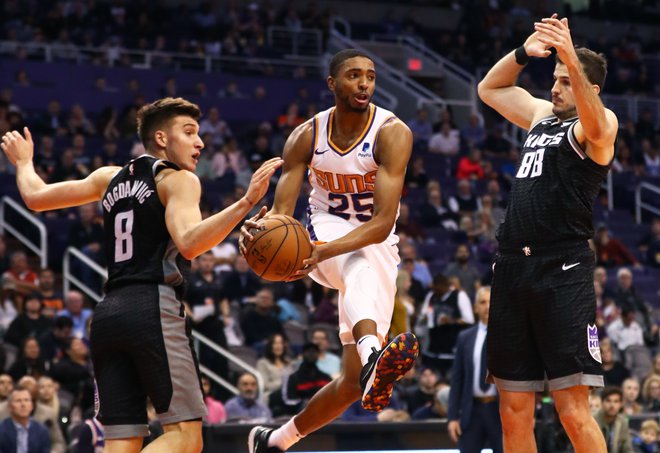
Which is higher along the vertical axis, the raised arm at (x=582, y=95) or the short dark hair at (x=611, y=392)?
the raised arm at (x=582, y=95)

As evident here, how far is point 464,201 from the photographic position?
60.3 ft

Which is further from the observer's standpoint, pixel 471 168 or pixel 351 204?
pixel 471 168

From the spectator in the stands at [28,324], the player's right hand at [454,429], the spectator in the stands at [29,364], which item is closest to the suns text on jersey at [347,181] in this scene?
the player's right hand at [454,429]

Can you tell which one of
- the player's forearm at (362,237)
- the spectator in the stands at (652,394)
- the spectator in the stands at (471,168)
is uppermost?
the spectator in the stands at (471,168)

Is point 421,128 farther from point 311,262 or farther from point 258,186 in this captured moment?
point 258,186

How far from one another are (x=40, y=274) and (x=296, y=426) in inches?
299

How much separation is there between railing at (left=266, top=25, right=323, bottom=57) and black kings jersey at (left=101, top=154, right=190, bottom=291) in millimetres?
17481

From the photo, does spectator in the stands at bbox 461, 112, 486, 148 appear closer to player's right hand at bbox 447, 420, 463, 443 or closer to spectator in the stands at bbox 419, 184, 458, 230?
spectator in the stands at bbox 419, 184, 458, 230

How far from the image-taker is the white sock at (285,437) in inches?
275

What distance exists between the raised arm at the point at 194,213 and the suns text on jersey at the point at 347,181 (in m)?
0.95

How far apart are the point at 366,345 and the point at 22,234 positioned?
10443 millimetres

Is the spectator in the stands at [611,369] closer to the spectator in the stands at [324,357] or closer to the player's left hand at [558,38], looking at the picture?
the spectator in the stands at [324,357]

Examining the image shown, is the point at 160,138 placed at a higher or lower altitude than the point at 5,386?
higher

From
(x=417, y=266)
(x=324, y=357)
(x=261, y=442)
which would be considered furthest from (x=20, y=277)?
(x=261, y=442)
